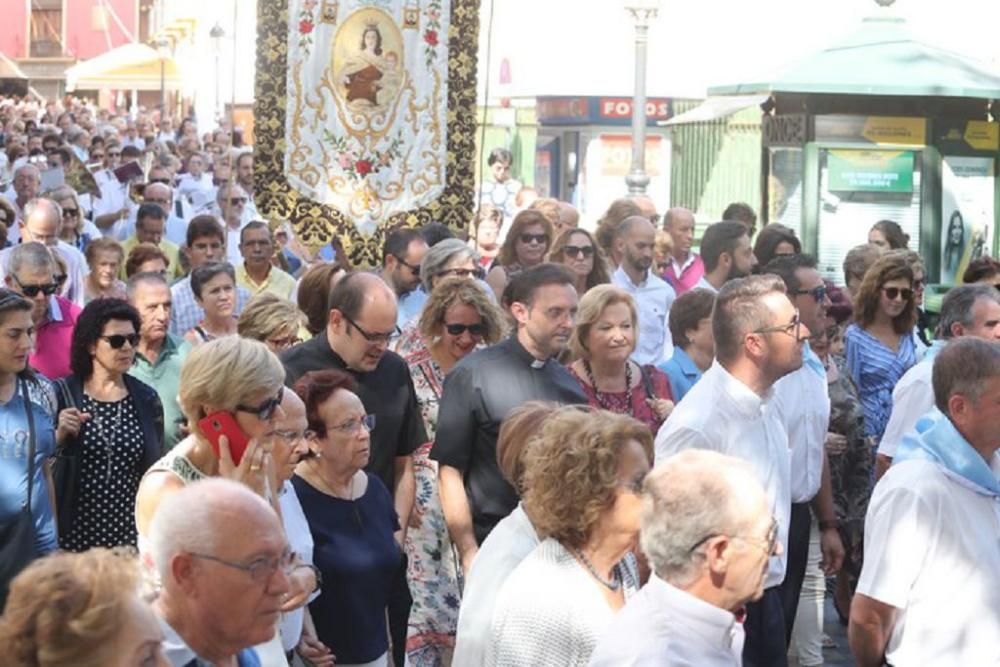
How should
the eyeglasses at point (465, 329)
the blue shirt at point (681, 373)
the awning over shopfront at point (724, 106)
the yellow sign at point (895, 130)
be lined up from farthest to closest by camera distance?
the awning over shopfront at point (724, 106) < the yellow sign at point (895, 130) < the blue shirt at point (681, 373) < the eyeglasses at point (465, 329)

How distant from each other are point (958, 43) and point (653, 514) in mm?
25752

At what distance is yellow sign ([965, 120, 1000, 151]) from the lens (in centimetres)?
1634

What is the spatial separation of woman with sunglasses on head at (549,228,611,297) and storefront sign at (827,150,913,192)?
496 centimetres

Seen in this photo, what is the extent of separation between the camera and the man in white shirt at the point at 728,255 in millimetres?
12266

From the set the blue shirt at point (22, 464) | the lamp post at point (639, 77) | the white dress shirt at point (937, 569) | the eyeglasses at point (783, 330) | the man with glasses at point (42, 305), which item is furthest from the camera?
the lamp post at point (639, 77)

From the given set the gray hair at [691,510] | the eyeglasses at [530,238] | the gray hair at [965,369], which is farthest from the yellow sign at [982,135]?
the gray hair at [691,510]

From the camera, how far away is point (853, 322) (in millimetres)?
10523

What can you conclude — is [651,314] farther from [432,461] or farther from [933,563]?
[933,563]

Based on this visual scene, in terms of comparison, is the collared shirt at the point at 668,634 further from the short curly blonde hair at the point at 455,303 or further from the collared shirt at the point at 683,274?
the collared shirt at the point at 683,274

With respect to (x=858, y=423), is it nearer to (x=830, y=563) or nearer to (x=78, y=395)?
(x=830, y=563)

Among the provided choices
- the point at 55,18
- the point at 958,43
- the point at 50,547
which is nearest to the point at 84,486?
the point at 50,547

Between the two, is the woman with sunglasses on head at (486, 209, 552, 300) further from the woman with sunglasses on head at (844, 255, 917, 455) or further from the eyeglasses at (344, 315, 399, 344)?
the eyeglasses at (344, 315, 399, 344)

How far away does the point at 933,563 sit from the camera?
5961 mm

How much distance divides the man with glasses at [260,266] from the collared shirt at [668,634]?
732 centimetres
